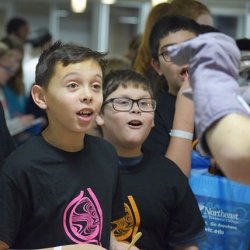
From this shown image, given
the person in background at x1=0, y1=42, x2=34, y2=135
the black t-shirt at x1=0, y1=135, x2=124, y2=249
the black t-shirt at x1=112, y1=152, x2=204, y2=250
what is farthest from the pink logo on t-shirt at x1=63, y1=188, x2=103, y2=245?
the person in background at x1=0, y1=42, x2=34, y2=135

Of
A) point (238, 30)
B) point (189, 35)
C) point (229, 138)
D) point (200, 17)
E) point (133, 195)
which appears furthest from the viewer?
point (238, 30)

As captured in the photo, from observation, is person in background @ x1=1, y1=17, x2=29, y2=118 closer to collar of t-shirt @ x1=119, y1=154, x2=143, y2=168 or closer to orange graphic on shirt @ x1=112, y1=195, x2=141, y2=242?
collar of t-shirt @ x1=119, y1=154, x2=143, y2=168

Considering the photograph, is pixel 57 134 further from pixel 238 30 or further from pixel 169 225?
pixel 238 30

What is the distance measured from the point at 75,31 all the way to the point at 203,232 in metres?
8.26

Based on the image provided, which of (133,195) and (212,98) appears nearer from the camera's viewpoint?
(212,98)

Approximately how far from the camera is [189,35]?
1.98 m

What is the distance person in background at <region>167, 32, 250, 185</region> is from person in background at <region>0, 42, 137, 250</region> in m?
0.51

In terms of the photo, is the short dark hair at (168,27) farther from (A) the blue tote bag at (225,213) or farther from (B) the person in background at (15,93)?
(B) the person in background at (15,93)

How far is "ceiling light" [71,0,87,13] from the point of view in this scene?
909 cm

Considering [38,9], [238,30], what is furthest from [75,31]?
[238,30]

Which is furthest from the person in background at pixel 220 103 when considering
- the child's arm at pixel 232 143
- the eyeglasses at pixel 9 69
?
the eyeglasses at pixel 9 69

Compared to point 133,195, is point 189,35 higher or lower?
higher

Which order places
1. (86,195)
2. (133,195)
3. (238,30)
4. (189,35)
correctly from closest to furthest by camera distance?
(86,195) < (133,195) < (189,35) < (238,30)

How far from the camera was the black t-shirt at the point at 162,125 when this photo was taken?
187cm
